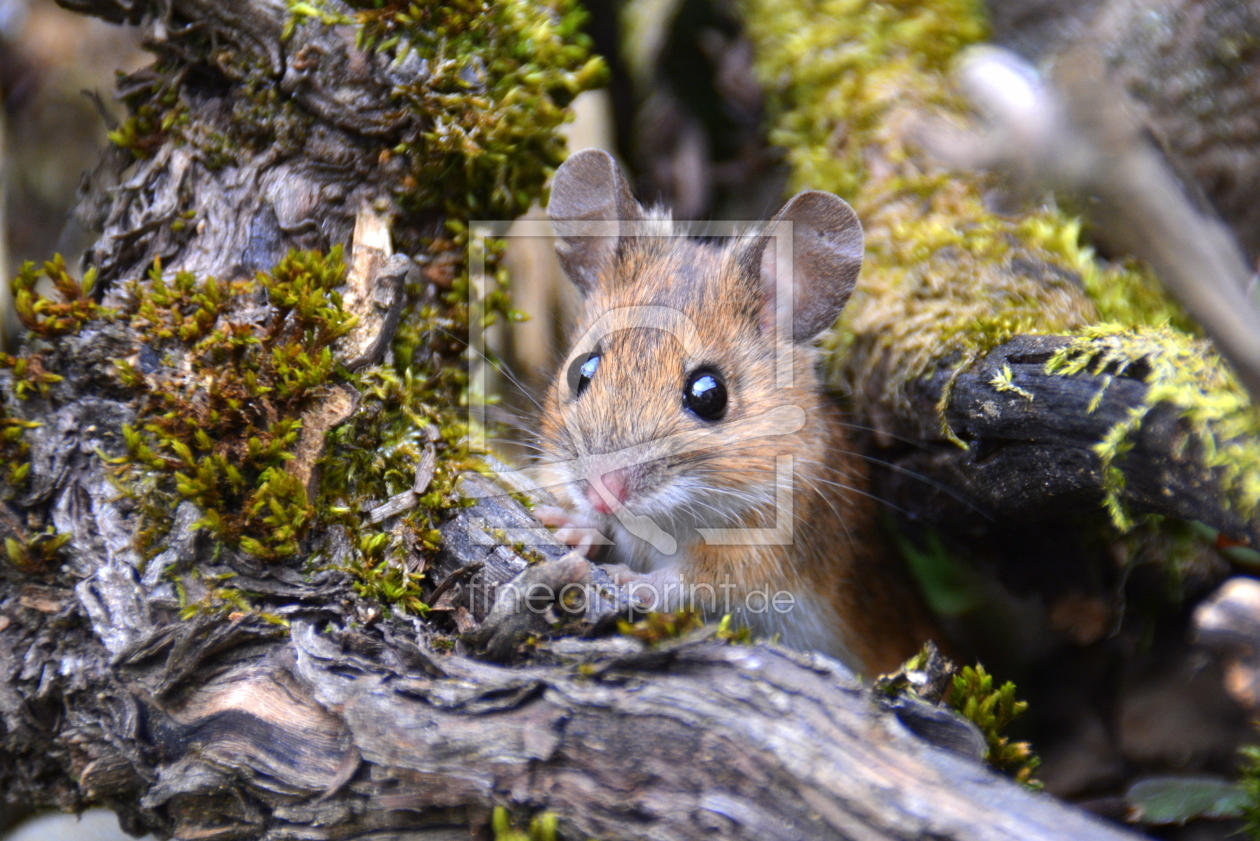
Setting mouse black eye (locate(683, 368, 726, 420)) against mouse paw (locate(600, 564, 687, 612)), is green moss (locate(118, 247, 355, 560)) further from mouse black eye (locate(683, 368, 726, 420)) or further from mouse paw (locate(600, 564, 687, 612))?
mouse black eye (locate(683, 368, 726, 420))

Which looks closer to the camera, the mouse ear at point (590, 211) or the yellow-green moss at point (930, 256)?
the yellow-green moss at point (930, 256)

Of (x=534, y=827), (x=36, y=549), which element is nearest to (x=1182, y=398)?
(x=534, y=827)

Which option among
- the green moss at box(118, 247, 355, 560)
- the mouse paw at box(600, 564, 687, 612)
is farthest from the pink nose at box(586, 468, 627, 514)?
the green moss at box(118, 247, 355, 560)

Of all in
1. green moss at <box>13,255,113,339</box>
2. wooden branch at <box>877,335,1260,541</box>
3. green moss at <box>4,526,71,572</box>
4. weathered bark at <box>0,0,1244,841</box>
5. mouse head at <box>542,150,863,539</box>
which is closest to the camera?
weathered bark at <box>0,0,1244,841</box>

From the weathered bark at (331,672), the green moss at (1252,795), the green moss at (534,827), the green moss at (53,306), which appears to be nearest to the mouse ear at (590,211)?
the weathered bark at (331,672)

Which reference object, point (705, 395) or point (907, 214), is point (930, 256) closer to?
point (907, 214)

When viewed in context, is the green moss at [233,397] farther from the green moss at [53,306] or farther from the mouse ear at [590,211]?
the mouse ear at [590,211]
